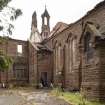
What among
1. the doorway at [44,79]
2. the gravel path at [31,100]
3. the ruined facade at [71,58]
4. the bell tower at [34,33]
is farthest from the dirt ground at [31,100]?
the bell tower at [34,33]

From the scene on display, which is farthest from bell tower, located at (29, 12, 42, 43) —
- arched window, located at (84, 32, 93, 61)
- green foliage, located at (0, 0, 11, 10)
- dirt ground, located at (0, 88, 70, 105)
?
green foliage, located at (0, 0, 11, 10)

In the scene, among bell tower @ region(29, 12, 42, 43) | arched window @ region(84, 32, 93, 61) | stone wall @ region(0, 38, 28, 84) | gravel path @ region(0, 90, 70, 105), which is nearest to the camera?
gravel path @ region(0, 90, 70, 105)

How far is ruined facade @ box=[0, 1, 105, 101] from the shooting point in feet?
80.5

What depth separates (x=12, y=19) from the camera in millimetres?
21312

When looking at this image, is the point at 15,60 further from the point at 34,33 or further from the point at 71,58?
the point at 34,33

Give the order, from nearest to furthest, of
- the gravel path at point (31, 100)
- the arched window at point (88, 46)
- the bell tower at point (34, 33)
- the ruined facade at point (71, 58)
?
the gravel path at point (31, 100) → the ruined facade at point (71, 58) → the arched window at point (88, 46) → the bell tower at point (34, 33)

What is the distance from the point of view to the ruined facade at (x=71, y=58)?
24547 millimetres

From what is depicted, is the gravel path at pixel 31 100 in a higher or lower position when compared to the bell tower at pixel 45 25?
lower

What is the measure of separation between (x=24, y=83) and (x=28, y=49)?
605cm

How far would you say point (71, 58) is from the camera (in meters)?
43.3

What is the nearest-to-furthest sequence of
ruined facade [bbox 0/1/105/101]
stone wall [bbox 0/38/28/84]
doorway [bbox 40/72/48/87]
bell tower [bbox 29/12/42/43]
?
ruined facade [bbox 0/1/105/101], stone wall [bbox 0/38/28/84], doorway [bbox 40/72/48/87], bell tower [bbox 29/12/42/43]

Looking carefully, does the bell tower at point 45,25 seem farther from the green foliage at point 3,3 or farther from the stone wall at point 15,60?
the green foliage at point 3,3

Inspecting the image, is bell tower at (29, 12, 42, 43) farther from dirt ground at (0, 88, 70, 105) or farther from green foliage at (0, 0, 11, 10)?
Answer: green foliage at (0, 0, 11, 10)

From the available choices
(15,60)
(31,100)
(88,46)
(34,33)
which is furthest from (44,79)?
(88,46)
